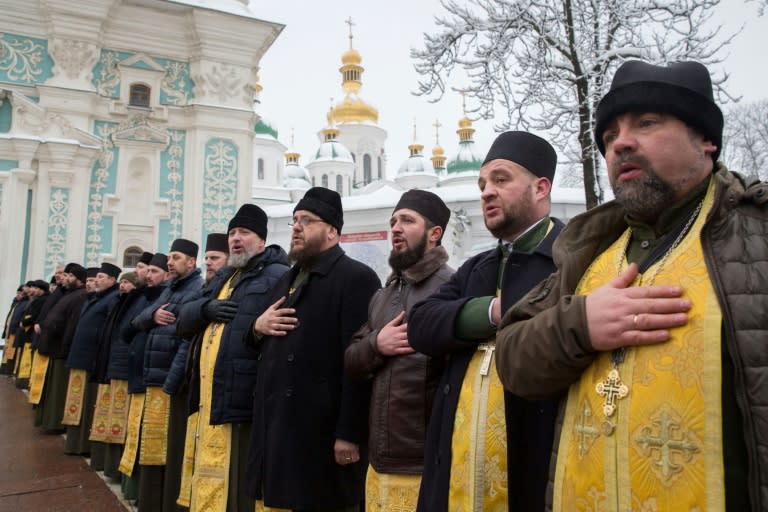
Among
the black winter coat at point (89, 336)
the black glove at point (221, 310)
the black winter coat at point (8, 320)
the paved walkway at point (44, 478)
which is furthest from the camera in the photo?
the black winter coat at point (8, 320)

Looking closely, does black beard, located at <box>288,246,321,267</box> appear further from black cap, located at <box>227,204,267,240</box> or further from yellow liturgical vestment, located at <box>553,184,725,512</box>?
yellow liturgical vestment, located at <box>553,184,725,512</box>

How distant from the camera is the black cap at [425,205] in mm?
2932

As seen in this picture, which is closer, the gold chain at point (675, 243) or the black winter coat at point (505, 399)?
the gold chain at point (675, 243)

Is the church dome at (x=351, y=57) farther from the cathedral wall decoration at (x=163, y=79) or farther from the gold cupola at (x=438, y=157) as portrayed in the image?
the cathedral wall decoration at (x=163, y=79)

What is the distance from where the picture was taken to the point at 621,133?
1.42m

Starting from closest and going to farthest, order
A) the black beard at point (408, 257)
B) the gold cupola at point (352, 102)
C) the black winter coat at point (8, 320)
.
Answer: the black beard at point (408, 257) → the black winter coat at point (8, 320) → the gold cupola at point (352, 102)

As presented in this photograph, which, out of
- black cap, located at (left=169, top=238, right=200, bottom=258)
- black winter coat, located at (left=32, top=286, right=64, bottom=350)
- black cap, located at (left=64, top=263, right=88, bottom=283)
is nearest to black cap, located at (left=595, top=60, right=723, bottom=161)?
black cap, located at (left=169, top=238, right=200, bottom=258)

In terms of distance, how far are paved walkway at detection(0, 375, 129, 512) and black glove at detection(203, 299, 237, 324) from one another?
210 cm

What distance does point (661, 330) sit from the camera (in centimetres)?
123

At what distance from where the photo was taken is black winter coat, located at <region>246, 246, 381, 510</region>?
2.87 metres

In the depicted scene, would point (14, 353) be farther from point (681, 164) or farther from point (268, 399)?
point (681, 164)

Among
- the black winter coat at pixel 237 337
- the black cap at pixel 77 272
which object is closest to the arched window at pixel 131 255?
the black cap at pixel 77 272

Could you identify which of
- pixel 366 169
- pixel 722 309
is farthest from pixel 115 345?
pixel 366 169

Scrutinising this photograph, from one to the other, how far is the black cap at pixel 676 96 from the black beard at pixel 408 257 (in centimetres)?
149
